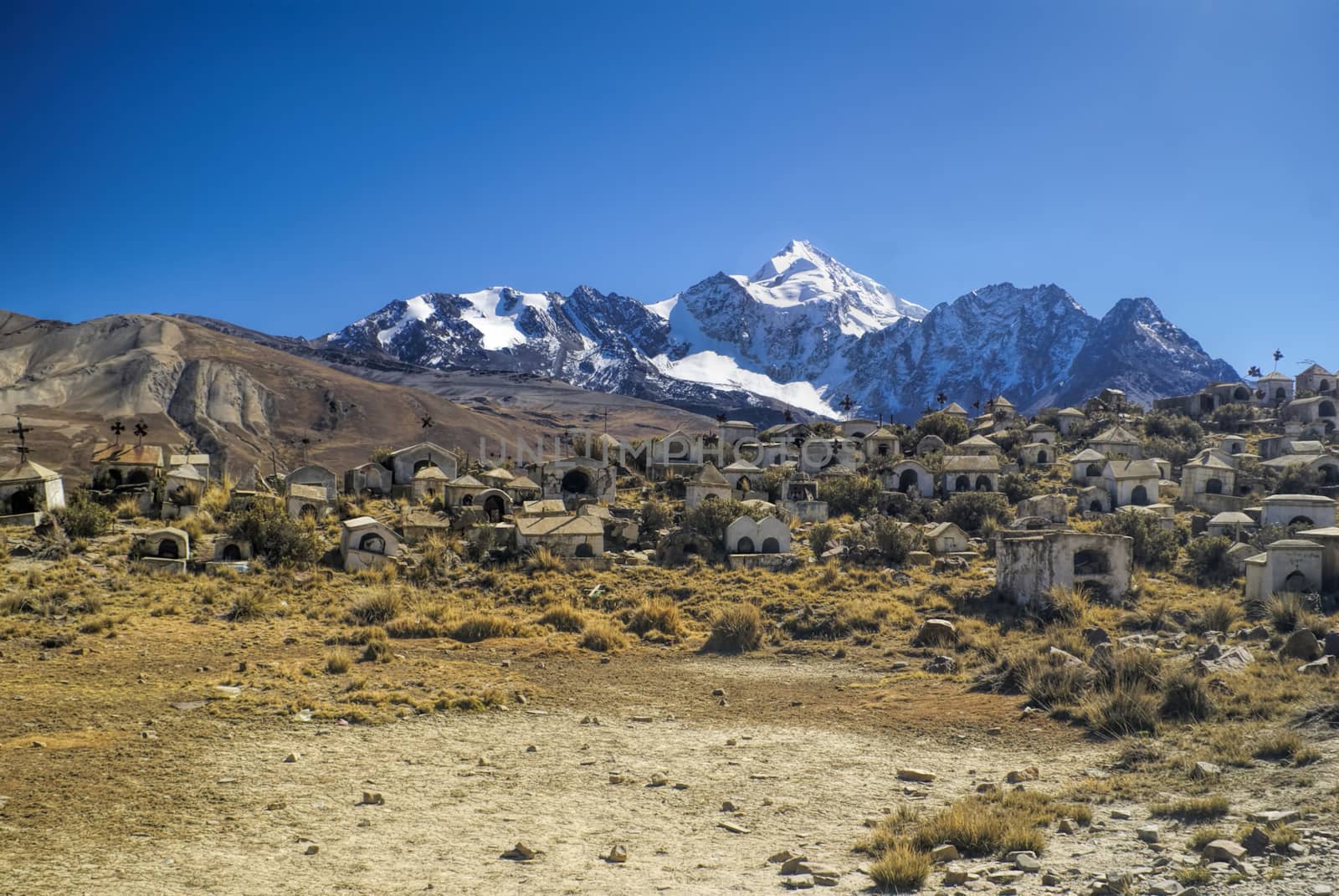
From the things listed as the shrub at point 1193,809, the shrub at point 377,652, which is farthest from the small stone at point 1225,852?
→ the shrub at point 377,652

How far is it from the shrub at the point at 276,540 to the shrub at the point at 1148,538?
24.2 m

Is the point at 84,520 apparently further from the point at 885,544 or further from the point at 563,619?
the point at 885,544

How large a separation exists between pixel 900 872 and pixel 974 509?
96.5ft

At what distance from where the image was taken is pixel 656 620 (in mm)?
22609

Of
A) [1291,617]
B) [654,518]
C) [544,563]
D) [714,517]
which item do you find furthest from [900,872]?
[654,518]

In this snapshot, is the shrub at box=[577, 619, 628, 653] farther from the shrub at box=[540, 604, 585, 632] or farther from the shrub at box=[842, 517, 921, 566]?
the shrub at box=[842, 517, 921, 566]

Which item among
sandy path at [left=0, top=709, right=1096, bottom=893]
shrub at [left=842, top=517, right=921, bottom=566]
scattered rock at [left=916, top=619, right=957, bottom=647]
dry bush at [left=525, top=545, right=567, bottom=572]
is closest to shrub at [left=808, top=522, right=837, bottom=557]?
shrub at [left=842, top=517, right=921, bottom=566]

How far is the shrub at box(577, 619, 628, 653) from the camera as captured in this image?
20562 mm

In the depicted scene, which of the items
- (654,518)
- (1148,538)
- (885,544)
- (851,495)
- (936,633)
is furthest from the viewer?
(851,495)

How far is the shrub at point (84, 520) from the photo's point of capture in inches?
1072

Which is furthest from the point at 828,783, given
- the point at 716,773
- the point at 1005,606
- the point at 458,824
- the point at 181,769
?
the point at 1005,606

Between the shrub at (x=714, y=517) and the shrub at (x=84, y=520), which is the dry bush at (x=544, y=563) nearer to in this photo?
the shrub at (x=714, y=517)

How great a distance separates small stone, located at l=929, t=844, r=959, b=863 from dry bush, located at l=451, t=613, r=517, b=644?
1404 cm

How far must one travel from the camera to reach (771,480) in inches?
1679
